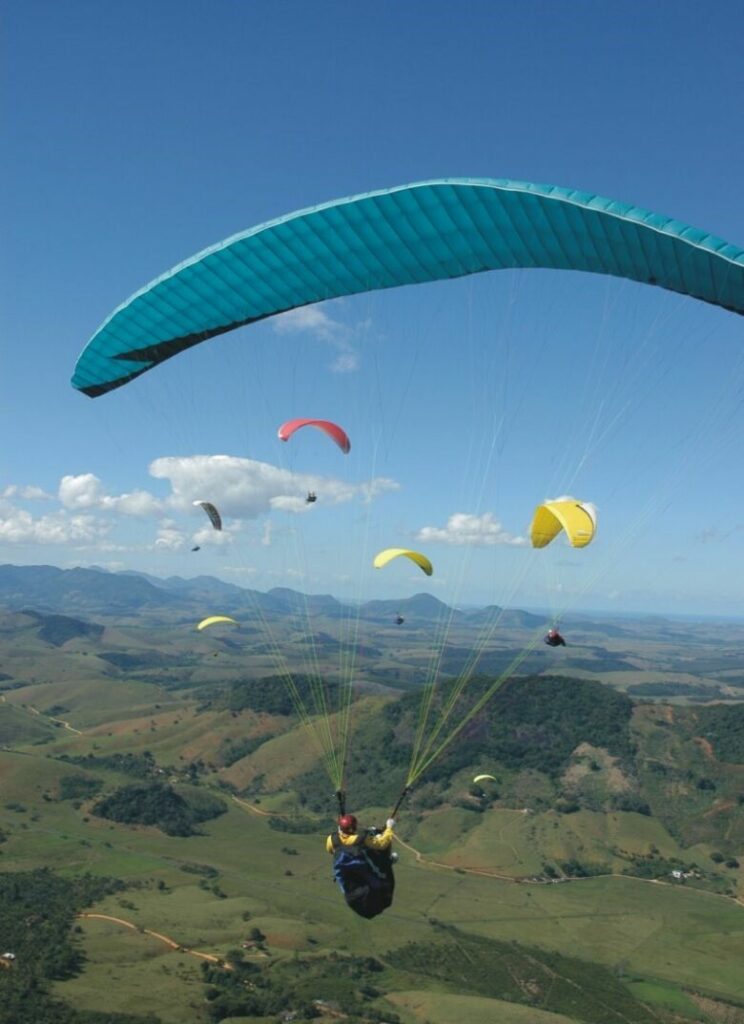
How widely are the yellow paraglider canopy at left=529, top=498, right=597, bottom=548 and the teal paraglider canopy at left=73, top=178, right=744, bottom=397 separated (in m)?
4.39

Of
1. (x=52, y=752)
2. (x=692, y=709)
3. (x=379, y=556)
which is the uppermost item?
(x=379, y=556)

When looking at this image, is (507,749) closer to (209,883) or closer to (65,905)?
(209,883)

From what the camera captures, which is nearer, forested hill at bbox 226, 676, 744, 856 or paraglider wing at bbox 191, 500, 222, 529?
paraglider wing at bbox 191, 500, 222, 529

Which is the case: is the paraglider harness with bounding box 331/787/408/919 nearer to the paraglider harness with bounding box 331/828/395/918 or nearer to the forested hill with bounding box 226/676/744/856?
the paraglider harness with bounding box 331/828/395/918

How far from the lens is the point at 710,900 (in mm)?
74375

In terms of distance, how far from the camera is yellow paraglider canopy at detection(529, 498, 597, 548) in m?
13.1

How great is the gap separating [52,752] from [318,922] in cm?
8178

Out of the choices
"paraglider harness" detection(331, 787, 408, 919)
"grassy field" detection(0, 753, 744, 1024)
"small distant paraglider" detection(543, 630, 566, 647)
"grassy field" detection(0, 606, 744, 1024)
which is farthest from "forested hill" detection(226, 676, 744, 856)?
"paraglider harness" detection(331, 787, 408, 919)

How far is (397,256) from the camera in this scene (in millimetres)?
14938

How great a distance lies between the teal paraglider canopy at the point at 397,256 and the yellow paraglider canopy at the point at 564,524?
439 centimetres

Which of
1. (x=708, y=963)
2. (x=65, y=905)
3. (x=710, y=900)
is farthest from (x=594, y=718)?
(x=65, y=905)

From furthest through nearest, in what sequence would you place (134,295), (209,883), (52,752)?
(52,752) < (209,883) < (134,295)

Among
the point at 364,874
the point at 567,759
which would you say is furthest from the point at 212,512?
the point at 567,759

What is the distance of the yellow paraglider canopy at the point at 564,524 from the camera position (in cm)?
1315
